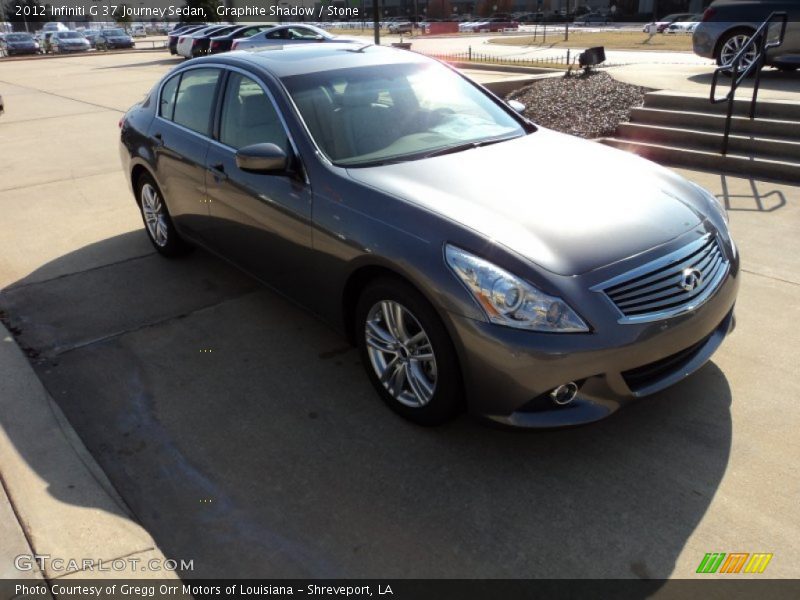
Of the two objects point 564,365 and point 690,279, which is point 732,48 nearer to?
point 690,279

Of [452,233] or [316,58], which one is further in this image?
[316,58]

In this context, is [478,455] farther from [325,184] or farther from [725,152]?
[725,152]

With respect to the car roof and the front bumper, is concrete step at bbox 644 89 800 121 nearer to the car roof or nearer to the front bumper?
the car roof

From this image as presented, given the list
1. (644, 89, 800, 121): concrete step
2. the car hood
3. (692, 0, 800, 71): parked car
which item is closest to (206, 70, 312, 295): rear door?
the car hood

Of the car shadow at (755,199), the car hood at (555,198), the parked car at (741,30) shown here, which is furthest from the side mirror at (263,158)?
the parked car at (741,30)

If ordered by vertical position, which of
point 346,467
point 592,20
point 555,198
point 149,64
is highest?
point 592,20

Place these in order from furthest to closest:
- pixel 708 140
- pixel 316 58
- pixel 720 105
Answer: pixel 720 105 < pixel 708 140 < pixel 316 58

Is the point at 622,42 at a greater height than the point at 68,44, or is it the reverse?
the point at 68,44

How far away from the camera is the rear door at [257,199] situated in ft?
11.8

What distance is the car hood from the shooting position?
2.81 metres

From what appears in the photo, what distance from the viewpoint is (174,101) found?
503cm

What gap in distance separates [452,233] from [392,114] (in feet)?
4.43

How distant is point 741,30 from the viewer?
10078mm

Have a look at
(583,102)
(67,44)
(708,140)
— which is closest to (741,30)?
(583,102)
